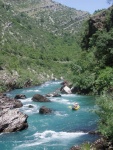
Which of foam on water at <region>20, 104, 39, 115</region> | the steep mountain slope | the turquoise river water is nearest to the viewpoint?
the turquoise river water

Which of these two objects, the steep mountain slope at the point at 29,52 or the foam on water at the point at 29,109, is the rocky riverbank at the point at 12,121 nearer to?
the foam on water at the point at 29,109

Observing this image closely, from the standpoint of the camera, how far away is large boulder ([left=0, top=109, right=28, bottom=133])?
37.3m

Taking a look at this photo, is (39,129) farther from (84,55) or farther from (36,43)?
(36,43)

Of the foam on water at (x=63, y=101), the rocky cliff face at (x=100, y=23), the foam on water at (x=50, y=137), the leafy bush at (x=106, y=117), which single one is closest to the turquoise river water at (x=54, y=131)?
the foam on water at (x=50, y=137)

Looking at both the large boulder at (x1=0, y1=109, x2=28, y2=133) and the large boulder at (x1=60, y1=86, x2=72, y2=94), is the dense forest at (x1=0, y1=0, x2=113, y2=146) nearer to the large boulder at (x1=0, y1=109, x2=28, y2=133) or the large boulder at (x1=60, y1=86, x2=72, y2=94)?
the large boulder at (x1=60, y1=86, x2=72, y2=94)

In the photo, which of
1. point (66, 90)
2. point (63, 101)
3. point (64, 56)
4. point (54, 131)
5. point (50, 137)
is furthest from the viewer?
point (64, 56)

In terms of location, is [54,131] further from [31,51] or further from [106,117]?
[31,51]

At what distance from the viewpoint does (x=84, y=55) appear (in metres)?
82.6

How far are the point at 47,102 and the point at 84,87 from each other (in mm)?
12111

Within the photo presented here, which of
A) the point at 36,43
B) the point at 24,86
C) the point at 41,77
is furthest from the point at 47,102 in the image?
the point at 36,43

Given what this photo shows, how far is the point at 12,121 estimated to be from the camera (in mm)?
37812

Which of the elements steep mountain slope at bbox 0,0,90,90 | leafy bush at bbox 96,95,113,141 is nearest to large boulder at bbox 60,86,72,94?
steep mountain slope at bbox 0,0,90,90

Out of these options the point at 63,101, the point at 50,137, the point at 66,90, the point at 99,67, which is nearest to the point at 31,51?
the point at 66,90

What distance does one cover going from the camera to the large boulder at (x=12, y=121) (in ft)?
→ 122
